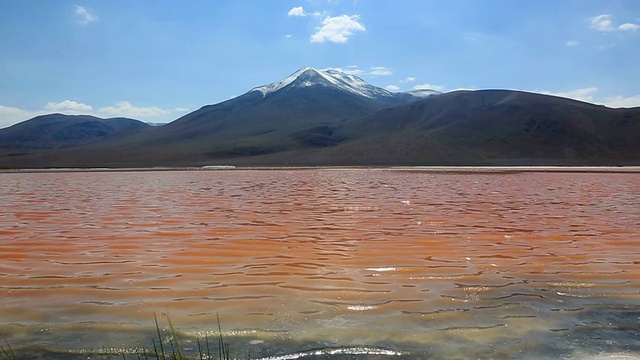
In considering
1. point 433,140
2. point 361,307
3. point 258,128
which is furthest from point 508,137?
point 361,307

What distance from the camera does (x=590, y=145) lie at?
325ft

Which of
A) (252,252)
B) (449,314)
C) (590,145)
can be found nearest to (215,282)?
(252,252)

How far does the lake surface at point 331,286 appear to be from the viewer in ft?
14.2

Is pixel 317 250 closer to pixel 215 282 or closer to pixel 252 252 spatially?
pixel 252 252

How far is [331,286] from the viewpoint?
607 centimetres

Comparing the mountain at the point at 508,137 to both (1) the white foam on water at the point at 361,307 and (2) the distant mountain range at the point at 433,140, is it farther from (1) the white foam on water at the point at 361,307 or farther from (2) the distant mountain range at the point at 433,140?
(1) the white foam on water at the point at 361,307

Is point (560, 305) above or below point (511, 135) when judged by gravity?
below

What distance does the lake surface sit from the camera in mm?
4324

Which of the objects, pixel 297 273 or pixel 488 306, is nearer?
pixel 488 306

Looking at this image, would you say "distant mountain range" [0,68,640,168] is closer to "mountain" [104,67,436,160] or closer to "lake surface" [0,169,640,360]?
"mountain" [104,67,436,160]

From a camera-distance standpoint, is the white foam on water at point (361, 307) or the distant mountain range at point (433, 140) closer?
the white foam on water at point (361, 307)

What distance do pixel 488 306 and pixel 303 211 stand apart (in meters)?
9.42

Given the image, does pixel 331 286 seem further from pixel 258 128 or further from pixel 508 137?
pixel 258 128

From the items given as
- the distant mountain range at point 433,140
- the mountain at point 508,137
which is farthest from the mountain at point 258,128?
the mountain at point 508,137
